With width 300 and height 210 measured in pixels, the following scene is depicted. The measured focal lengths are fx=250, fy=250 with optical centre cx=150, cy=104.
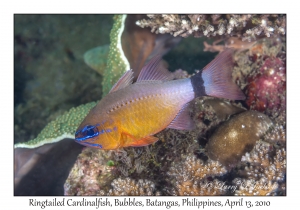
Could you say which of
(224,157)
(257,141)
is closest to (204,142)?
(224,157)

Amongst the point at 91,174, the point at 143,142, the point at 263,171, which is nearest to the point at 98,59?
the point at 91,174

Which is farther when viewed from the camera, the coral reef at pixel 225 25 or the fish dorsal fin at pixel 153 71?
the coral reef at pixel 225 25

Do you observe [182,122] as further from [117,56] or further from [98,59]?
[98,59]

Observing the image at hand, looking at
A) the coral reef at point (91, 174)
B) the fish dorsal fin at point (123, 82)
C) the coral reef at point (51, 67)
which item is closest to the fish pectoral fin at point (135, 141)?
the fish dorsal fin at point (123, 82)

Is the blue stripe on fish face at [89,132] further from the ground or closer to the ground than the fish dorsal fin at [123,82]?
closer to the ground

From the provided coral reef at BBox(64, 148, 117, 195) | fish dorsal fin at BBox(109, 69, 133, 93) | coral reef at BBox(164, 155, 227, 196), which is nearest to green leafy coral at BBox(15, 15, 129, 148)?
coral reef at BBox(64, 148, 117, 195)

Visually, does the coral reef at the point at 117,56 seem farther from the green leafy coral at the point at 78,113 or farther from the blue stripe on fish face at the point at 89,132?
the blue stripe on fish face at the point at 89,132

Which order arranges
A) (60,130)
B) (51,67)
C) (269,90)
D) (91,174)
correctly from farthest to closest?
1. (51,67)
2. (269,90)
3. (60,130)
4. (91,174)
